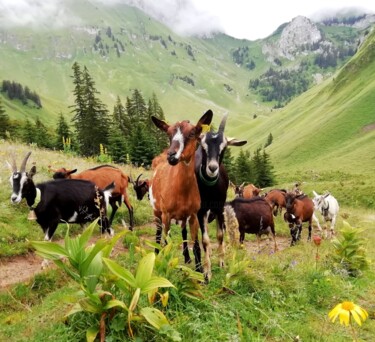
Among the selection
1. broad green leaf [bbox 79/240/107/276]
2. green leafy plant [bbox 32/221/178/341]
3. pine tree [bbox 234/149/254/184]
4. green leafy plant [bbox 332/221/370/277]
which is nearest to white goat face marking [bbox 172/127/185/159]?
green leafy plant [bbox 32/221/178/341]

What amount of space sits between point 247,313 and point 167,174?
3.32m

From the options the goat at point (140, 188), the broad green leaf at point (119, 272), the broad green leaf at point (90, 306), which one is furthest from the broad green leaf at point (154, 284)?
the goat at point (140, 188)

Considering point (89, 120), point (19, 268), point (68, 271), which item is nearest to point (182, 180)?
point (68, 271)

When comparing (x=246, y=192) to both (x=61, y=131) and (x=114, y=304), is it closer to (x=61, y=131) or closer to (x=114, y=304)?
(x=114, y=304)

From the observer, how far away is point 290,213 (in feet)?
60.0

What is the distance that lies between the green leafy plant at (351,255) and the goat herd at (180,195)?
2.53m

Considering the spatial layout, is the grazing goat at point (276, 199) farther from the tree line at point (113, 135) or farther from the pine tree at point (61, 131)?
the pine tree at point (61, 131)

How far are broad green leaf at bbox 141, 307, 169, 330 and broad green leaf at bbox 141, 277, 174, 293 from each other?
0.27 metres

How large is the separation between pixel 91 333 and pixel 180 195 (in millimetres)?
3346

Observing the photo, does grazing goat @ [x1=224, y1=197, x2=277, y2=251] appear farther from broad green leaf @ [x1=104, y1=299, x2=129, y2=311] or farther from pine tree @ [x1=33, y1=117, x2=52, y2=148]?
pine tree @ [x1=33, y1=117, x2=52, y2=148]

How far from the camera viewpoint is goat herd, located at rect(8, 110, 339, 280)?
23.8 feet

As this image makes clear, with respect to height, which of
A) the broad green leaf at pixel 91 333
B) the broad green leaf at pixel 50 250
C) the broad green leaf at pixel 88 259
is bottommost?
the broad green leaf at pixel 91 333

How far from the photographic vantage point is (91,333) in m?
4.87

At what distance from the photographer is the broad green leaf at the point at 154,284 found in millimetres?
5090
